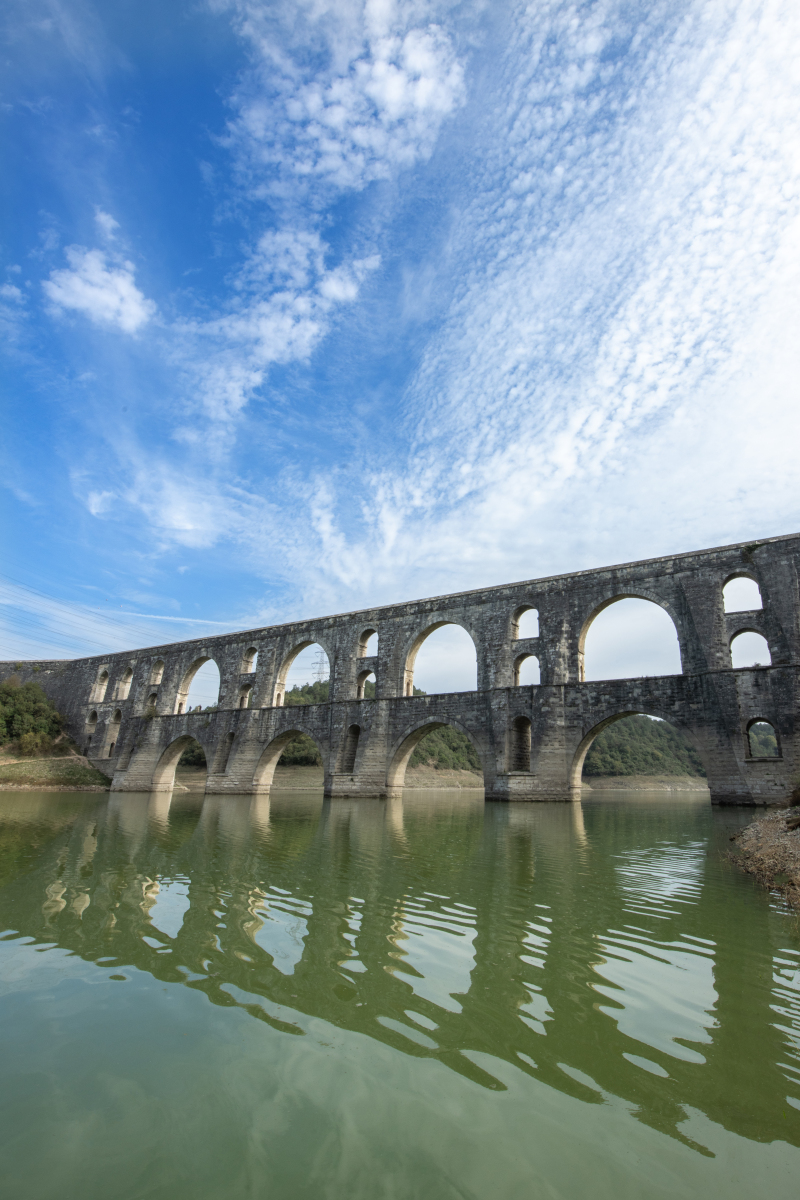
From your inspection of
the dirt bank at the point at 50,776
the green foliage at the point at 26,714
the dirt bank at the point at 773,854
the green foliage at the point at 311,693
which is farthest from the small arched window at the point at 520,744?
the green foliage at the point at 311,693

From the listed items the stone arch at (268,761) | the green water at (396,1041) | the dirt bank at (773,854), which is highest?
the stone arch at (268,761)

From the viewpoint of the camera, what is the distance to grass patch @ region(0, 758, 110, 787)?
99.1 ft

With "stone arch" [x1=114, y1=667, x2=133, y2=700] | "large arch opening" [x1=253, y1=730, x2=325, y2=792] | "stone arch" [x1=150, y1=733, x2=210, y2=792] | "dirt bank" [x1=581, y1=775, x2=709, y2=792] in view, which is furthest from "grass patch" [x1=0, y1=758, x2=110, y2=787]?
"dirt bank" [x1=581, y1=775, x2=709, y2=792]

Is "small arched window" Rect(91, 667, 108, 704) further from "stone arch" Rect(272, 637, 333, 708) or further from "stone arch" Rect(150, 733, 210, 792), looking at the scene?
"stone arch" Rect(272, 637, 333, 708)

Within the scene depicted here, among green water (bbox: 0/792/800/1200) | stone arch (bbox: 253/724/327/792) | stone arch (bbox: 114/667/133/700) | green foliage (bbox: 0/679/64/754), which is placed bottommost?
green water (bbox: 0/792/800/1200)

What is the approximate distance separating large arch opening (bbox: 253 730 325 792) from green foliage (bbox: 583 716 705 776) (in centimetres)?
2507

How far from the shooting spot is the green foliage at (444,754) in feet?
185

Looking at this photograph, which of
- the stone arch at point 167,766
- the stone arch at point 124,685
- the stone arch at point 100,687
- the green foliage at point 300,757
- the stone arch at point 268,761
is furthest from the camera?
the green foliage at point 300,757

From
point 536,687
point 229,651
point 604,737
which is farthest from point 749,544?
point 604,737

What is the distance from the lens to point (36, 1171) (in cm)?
213

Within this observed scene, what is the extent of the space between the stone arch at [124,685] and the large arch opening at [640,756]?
33.0 m

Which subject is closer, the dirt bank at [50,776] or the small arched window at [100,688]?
the dirt bank at [50,776]

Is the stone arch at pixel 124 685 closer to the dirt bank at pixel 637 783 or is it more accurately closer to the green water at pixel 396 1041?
the green water at pixel 396 1041

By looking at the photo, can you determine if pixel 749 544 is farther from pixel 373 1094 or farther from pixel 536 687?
pixel 373 1094
